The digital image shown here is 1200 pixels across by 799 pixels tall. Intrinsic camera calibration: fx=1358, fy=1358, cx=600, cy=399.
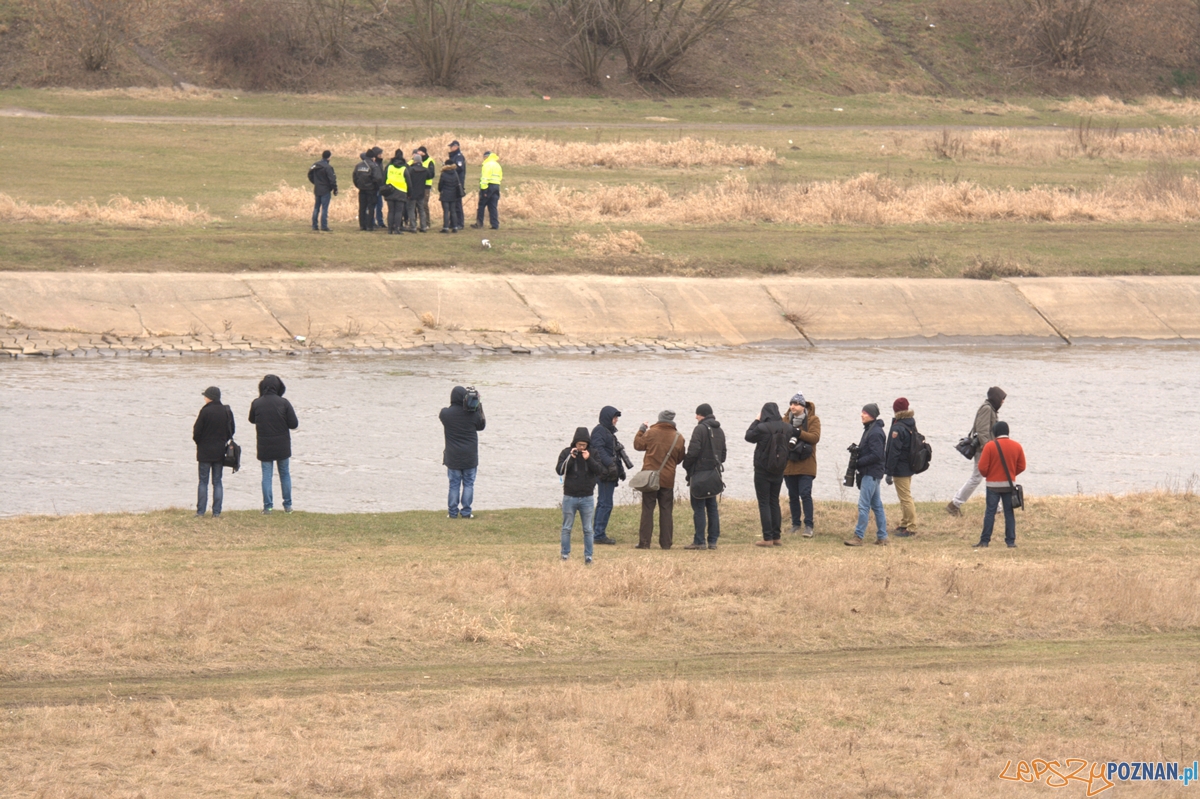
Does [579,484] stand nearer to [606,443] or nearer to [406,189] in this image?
[606,443]

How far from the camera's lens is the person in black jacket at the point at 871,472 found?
14047mm

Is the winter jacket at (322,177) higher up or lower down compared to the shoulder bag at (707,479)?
higher up

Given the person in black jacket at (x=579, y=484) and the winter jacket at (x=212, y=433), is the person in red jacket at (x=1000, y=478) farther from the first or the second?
the winter jacket at (x=212, y=433)

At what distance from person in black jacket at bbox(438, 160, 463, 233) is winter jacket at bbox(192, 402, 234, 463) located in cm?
1572

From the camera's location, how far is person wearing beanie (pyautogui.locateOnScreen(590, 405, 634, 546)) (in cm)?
Answer: 1352

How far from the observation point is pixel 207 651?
32.3ft

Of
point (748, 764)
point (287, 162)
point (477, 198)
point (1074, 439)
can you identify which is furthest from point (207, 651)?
point (287, 162)

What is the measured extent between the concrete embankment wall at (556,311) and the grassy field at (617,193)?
78 centimetres

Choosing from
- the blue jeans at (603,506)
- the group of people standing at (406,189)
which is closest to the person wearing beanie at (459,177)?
the group of people standing at (406,189)

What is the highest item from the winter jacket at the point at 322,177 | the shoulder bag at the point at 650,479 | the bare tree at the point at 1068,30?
the bare tree at the point at 1068,30

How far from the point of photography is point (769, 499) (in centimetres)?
1395

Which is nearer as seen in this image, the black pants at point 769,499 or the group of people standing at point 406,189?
the black pants at point 769,499

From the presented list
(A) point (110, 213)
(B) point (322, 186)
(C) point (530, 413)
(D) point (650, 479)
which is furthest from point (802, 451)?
(A) point (110, 213)

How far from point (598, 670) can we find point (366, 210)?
22313mm
